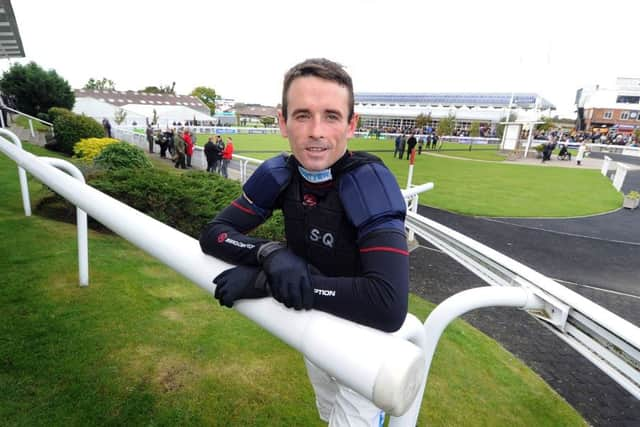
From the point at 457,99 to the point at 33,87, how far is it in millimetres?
83470

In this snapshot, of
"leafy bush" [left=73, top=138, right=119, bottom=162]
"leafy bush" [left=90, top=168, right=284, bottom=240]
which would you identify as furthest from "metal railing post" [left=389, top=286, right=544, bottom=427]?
"leafy bush" [left=73, top=138, right=119, bottom=162]

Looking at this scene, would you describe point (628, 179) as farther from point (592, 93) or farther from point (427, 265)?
point (592, 93)

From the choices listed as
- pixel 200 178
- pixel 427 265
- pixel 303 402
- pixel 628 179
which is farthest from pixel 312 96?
pixel 628 179

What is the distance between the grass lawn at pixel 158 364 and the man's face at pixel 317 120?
1.88 meters

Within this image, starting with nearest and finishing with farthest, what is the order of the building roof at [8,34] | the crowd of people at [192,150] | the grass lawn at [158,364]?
the grass lawn at [158,364] → the building roof at [8,34] → the crowd of people at [192,150]

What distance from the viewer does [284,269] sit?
3.18ft

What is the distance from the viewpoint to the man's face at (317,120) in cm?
125

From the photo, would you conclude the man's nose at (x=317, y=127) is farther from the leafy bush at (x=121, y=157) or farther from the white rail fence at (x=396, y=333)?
the leafy bush at (x=121, y=157)

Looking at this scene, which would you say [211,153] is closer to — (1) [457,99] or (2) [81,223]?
(2) [81,223]

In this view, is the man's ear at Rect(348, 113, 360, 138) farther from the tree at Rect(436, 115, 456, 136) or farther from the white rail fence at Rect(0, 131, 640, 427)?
the tree at Rect(436, 115, 456, 136)

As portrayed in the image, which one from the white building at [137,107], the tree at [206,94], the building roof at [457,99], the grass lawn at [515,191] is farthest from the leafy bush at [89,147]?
the tree at [206,94]

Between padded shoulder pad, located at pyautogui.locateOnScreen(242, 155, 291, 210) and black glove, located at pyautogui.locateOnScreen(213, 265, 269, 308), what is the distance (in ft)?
1.84

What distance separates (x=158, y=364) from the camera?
2.59m

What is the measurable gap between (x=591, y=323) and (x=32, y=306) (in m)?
3.81
